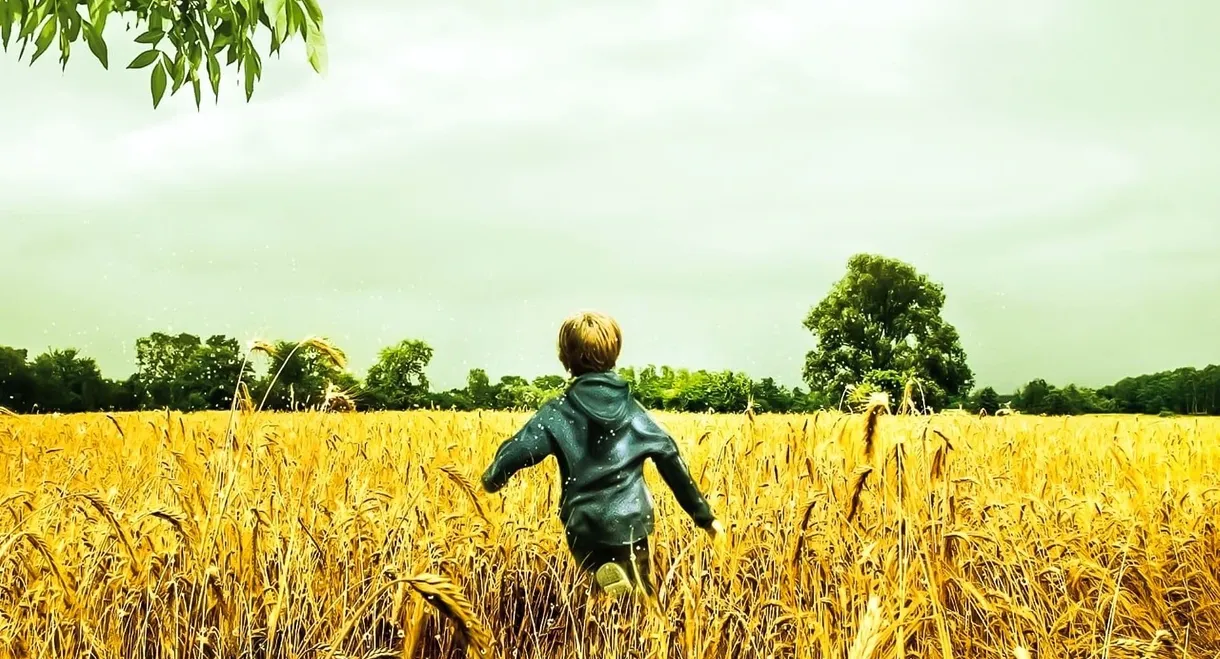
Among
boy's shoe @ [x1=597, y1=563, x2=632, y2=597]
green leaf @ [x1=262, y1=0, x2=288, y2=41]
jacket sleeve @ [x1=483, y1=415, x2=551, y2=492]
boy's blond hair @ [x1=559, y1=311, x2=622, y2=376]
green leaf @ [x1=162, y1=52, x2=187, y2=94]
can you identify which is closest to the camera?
boy's shoe @ [x1=597, y1=563, x2=632, y2=597]

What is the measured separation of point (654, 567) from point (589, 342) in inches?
32.4

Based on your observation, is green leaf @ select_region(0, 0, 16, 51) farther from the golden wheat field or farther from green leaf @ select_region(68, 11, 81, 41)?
the golden wheat field

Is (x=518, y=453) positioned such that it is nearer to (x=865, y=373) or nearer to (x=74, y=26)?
(x=74, y=26)

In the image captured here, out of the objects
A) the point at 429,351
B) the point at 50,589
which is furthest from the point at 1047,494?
the point at 429,351

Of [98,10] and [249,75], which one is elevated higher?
[98,10]

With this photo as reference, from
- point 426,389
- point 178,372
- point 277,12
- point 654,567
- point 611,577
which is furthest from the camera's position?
point 426,389

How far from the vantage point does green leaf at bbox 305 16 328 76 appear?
3992mm

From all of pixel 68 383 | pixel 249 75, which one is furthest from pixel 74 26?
pixel 68 383

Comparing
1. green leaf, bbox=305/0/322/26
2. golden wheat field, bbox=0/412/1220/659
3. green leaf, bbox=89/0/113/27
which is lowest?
Answer: golden wheat field, bbox=0/412/1220/659

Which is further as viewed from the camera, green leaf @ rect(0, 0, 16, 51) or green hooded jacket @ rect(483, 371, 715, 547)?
green leaf @ rect(0, 0, 16, 51)

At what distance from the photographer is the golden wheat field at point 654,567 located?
2387 mm

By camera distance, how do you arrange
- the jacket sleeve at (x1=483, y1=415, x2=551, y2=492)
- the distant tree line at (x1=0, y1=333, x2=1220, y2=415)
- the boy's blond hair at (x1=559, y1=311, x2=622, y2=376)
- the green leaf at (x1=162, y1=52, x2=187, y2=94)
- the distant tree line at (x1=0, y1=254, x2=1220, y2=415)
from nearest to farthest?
the jacket sleeve at (x1=483, y1=415, x2=551, y2=492) → the boy's blond hair at (x1=559, y1=311, x2=622, y2=376) → the green leaf at (x1=162, y1=52, x2=187, y2=94) → the distant tree line at (x1=0, y1=333, x2=1220, y2=415) → the distant tree line at (x1=0, y1=254, x2=1220, y2=415)

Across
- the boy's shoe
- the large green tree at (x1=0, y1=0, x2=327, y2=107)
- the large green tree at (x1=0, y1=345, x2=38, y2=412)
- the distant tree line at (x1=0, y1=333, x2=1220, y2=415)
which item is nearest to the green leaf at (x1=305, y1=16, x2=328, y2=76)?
the large green tree at (x1=0, y1=0, x2=327, y2=107)

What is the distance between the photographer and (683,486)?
9.57 feet
